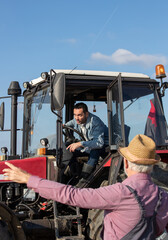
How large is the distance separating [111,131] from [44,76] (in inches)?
46.6

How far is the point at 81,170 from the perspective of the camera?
5059 mm

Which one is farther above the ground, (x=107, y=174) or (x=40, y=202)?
(x=107, y=174)

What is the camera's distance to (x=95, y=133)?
4930 mm

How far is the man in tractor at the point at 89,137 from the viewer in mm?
4762

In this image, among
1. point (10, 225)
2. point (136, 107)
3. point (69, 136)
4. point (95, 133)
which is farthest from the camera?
point (69, 136)

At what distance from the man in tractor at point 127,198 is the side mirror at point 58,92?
1.93 metres

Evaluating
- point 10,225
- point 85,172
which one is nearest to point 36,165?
point 85,172

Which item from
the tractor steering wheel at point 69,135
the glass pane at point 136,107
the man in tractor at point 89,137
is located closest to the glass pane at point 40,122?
the tractor steering wheel at point 69,135

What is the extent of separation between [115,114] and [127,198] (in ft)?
8.73

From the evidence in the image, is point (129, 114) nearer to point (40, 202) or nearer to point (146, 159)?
point (40, 202)

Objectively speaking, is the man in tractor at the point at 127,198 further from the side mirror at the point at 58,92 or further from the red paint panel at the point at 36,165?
the red paint panel at the point at 36,165

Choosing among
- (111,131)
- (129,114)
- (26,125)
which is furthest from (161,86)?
(26,125)

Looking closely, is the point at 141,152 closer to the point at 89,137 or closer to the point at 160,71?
the point at 89,137

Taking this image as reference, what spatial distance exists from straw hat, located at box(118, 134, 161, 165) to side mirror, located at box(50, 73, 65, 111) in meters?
1.82
